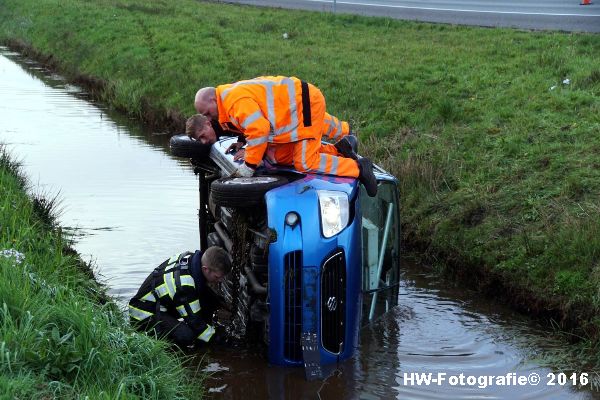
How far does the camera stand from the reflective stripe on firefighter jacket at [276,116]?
275 inches

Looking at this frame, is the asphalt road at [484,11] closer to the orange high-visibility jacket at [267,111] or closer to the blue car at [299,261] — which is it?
the orange high-visibility jacket at [267,111]

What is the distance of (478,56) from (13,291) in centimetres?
1193

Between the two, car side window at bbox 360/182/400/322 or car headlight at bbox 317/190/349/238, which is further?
car side window at bbox 360/182/400/322

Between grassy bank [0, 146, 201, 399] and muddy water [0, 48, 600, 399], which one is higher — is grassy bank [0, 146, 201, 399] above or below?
above

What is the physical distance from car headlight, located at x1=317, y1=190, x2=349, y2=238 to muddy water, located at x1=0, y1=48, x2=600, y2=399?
1049 millimetres

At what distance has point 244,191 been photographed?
Answer: 6.69 m

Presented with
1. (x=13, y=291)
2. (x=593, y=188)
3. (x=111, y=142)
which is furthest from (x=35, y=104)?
(x=13, y=291)

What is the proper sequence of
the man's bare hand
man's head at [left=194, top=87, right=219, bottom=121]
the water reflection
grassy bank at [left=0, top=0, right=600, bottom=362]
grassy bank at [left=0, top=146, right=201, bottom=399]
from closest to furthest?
grassy bank at [left=0, top=146, right=201, bottom=399], man's head at [left=194, top=87, right=219, bottom=121], the man's bare hand, grassy bank at [left=0, top=0, right=600, bottom=362], the water reflection

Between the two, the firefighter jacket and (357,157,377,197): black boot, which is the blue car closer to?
(357,157,377,197): black boot

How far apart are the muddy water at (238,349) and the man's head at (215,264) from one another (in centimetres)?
75

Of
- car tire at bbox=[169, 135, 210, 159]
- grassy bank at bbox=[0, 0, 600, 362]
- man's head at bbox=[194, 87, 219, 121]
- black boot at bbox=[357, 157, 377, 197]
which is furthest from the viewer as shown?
grassy bank at bbox=[0, 0, 600, 362]

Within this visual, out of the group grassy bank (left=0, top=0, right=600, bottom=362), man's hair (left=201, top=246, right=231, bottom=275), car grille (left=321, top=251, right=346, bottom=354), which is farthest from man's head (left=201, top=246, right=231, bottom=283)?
grassy bank (left=0, top=0, right=600, bottom=362)

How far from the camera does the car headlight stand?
21.6ft

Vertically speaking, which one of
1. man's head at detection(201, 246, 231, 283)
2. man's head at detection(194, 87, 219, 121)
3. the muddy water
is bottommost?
the muddy water
